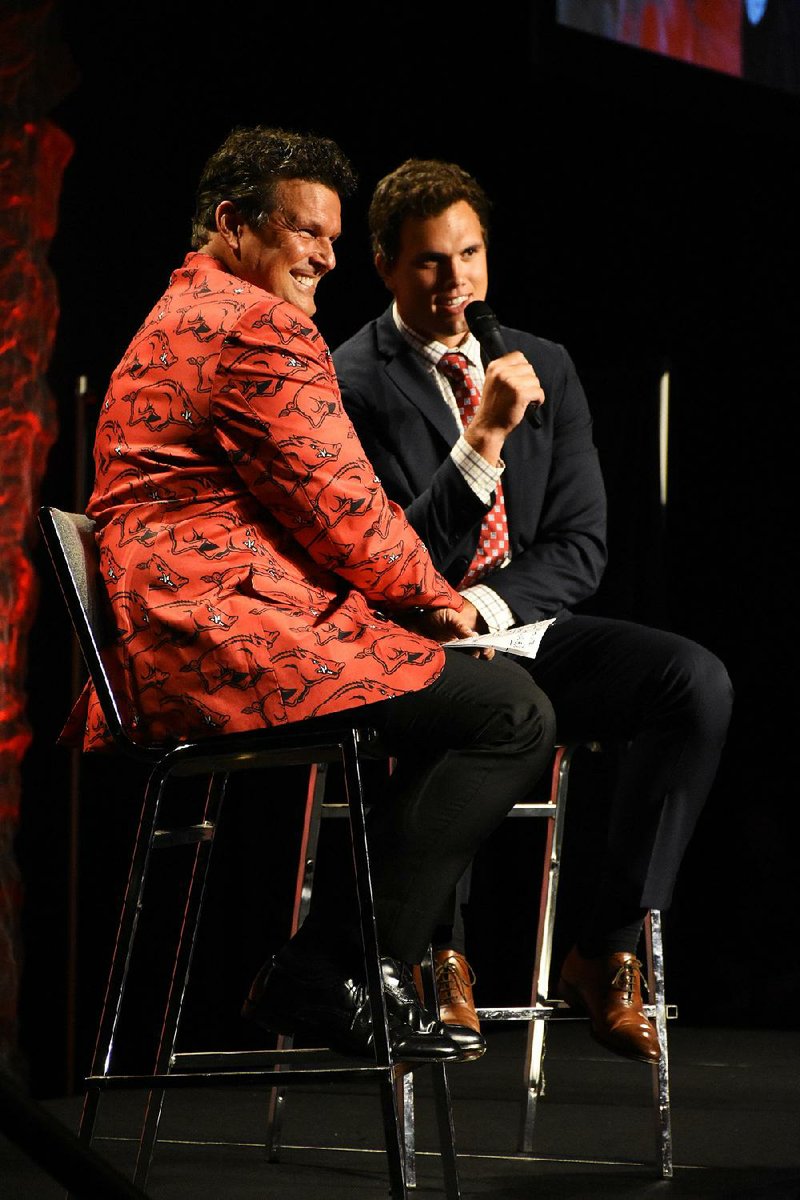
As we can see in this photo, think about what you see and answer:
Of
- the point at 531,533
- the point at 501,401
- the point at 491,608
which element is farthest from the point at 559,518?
the point at 501,401

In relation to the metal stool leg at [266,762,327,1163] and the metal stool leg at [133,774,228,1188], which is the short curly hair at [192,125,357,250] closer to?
the metal stool leg at [133,774,228,1188]

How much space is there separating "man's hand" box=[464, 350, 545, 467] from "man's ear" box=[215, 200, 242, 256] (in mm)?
456

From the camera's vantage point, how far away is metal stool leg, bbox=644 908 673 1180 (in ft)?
7.14

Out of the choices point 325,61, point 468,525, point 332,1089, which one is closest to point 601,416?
point 468,525

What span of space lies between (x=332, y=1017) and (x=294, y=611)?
465mm

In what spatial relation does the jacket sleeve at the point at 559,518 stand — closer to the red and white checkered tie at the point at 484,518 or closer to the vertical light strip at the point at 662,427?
the red and white checkered tie at the point at 484,518

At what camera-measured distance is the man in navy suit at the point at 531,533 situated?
225 cm

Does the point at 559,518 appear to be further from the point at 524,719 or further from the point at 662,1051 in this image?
the point at 662,1051

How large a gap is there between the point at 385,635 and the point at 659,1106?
0.94 meters

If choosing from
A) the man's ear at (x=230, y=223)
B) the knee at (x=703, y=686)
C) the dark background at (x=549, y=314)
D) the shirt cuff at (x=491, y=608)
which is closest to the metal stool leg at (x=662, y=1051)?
the knee at (x=703, y=686)

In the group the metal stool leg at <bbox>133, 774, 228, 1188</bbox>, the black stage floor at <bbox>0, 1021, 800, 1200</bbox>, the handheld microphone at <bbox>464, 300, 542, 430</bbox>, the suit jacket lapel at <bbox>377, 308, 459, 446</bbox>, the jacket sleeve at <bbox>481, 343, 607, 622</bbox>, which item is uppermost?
the handheld microphone at <bbox>464, 300, 542, 430</bbox>

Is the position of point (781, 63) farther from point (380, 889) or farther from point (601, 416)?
point (380, 889)

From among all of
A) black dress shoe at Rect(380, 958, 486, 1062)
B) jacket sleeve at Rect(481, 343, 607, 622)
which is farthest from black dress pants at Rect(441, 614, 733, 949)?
black dress shoe at Rect(380, 958, 486, 1062)

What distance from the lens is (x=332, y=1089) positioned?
3.01 meters
